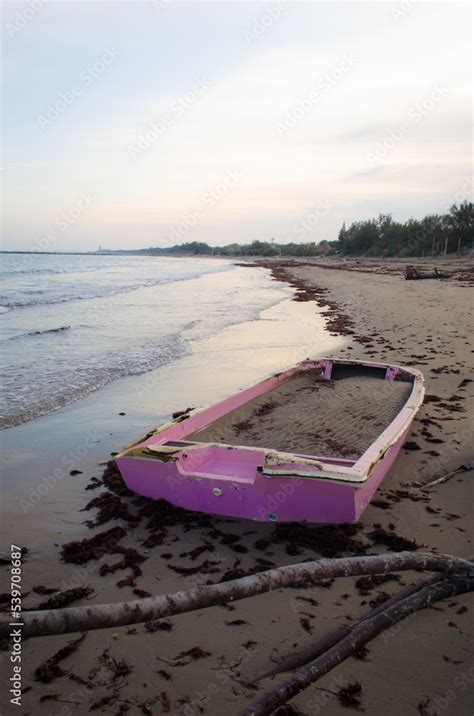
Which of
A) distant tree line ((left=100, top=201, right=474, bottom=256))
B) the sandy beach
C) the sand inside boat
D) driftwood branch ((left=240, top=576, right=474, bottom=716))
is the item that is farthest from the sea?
distant tree line ((left=100, top=201, right=474, bottom=256))

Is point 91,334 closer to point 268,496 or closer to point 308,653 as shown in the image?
point 268,496

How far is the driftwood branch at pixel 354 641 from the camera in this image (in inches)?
76.5

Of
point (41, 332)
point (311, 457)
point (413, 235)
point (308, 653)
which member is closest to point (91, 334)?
point (41, 332)

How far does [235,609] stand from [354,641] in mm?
936

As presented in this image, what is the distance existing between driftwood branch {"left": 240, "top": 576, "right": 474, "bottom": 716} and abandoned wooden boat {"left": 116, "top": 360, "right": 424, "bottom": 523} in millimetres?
1035

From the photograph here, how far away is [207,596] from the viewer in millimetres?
1970

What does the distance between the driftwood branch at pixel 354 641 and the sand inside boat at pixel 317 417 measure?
6.79 feet

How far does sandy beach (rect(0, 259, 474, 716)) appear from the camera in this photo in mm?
2383

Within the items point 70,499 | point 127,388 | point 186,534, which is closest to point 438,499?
point 186,534

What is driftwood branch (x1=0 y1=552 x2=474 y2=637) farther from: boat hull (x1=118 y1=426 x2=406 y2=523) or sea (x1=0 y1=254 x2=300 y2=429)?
sea (x1=0 y1=254 x2=300 y2=429)

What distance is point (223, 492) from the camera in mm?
3889

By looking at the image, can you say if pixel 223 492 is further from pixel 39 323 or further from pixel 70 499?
pixel 39 323

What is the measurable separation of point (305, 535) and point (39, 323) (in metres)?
14.2

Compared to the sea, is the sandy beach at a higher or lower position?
lower
